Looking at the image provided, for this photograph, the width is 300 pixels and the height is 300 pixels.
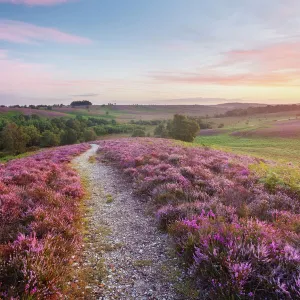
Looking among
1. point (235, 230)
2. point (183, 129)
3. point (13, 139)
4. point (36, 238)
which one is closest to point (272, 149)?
point (183, 129)

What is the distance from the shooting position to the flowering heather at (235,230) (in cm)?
397

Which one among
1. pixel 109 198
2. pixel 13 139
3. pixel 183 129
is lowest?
pixel 13 139

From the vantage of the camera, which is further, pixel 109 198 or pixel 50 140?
pixel 50 140

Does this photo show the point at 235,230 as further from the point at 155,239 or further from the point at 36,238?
the point at 36,238

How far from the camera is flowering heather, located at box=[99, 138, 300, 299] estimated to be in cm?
397

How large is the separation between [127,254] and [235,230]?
9.45 ft

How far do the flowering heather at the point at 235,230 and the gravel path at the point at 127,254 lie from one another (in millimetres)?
552

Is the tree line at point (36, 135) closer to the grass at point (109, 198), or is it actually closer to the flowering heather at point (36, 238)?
the flowering heather at point (36, 238)

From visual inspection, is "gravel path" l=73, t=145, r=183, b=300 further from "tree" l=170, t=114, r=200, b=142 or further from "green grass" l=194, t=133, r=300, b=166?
"tree" l=170, t=114, r=200, b=142

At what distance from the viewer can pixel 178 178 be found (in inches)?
433

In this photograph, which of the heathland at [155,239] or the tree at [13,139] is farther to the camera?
the tree at [13,139]

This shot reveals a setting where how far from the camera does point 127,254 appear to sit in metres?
5.81

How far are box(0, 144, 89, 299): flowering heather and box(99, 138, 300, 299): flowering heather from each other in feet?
9.56

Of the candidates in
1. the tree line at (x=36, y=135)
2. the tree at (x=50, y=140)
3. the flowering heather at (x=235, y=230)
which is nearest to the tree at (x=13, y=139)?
the tree line at (x=36, y=135)
